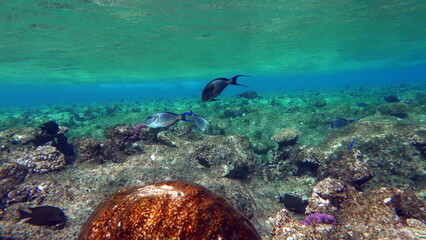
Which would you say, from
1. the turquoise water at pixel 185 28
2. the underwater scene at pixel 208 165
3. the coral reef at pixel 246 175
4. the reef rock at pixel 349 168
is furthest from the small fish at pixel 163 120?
the turquoise water at pixel 185 28

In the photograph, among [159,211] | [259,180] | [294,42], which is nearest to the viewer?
[159,211]

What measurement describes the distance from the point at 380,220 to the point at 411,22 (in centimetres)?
3025

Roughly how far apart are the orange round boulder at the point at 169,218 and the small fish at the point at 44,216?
239 centimetres

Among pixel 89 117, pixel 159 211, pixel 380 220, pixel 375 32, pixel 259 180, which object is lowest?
pixel 89 117

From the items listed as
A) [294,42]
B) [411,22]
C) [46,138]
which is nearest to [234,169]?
[46,138]

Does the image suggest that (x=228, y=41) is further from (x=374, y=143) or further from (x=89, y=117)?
(x=374, y=143)

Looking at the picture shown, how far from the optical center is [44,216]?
332cm

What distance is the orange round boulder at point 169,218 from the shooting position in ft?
4.79

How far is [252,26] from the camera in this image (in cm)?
1983

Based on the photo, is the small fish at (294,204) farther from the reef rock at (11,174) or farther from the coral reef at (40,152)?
the reef rock at (11,174)

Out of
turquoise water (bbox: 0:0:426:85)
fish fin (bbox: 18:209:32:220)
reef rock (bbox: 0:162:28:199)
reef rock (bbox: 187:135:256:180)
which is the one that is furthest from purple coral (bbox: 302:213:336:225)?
turquoise water (bbox: 0:0:426:85)

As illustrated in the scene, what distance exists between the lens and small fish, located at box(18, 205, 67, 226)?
331 centimetres

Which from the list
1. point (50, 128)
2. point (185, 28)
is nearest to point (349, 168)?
point (50, 128)

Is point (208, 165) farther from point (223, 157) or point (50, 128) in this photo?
point (50, 128)
